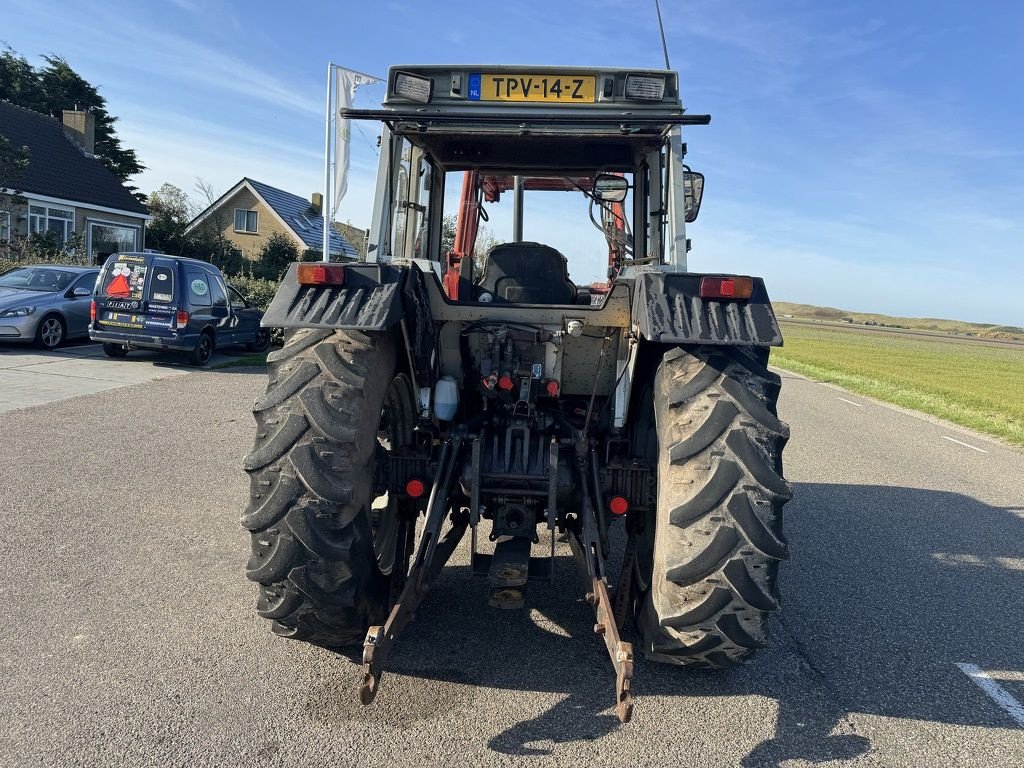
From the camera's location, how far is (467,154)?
14.7 ft

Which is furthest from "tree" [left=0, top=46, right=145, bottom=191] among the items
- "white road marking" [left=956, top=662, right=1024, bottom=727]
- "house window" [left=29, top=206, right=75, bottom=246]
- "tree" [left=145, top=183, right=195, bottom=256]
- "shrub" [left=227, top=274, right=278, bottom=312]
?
"white road marking" [left=956, top=662, right=1024, bottom=727]

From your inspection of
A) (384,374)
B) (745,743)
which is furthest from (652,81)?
(745,743)

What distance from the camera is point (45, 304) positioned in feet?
44.6

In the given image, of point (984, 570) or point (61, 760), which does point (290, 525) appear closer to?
point (61, 760)

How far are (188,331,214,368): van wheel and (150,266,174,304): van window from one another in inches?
39.2

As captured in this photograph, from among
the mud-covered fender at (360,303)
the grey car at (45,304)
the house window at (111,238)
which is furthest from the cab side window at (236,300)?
the house window at (111,238)

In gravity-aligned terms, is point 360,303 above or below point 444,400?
above

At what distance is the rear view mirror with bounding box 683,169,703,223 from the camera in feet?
12.9

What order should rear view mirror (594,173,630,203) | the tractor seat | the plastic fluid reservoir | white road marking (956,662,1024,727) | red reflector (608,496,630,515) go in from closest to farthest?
white road marking (956,662,1024,727)
red reflector (608,496,630,515)
the plastic fluid reservoir
the tractor seat
rear view mirror (594,173,630,203)

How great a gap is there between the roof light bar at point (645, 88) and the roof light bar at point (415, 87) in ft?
3.36

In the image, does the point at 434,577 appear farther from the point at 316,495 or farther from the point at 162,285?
the point at 162,285

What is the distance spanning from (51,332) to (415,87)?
13116 millimetres

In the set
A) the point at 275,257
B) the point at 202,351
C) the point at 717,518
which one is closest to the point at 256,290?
the point at 202,351

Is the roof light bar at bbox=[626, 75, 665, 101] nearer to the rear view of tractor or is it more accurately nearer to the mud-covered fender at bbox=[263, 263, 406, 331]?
the rear view of tractor
